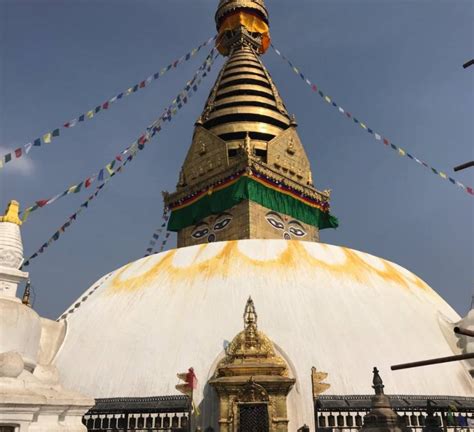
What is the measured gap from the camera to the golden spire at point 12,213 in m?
6.19

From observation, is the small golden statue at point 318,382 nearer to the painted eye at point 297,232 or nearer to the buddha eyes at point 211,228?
the buddha eyes at point 211,228

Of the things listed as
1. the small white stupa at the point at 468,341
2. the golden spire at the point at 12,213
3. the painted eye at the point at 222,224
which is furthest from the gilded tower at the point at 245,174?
the golden spire at the point at 12,213

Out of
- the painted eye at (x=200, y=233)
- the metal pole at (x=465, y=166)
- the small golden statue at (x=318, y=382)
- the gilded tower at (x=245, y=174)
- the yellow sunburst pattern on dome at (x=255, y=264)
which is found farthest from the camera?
the painted eye at (x=200, y=233)

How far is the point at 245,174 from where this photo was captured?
57.6 feet

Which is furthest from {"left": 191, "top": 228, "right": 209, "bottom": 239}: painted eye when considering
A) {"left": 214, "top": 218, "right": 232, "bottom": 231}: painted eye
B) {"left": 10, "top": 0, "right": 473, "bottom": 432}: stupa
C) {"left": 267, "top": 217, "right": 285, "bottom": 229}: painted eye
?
{"left": 10, "top": 0, "right": 473, "bottom": 432}: stupa

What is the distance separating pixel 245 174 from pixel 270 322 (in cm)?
906

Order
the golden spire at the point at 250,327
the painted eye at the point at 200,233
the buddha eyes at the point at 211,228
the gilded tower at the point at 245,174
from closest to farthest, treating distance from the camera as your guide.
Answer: the golden spire at the point at 250,327 < the gilded tower at the point at 245,174 < the buddha eyes at the point at 211,228 < the painted eye at the point at 200,233

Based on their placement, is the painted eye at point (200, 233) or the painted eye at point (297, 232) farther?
the painted eye at point (200, 233)

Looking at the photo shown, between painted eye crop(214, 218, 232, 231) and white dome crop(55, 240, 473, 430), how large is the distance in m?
6.31

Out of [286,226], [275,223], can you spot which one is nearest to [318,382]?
[275,223]

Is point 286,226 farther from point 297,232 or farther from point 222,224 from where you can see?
point 222,224

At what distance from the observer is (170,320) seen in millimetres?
9719

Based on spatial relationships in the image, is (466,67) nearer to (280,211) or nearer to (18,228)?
(18,228)

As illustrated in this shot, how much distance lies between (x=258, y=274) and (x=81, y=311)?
185 inches
